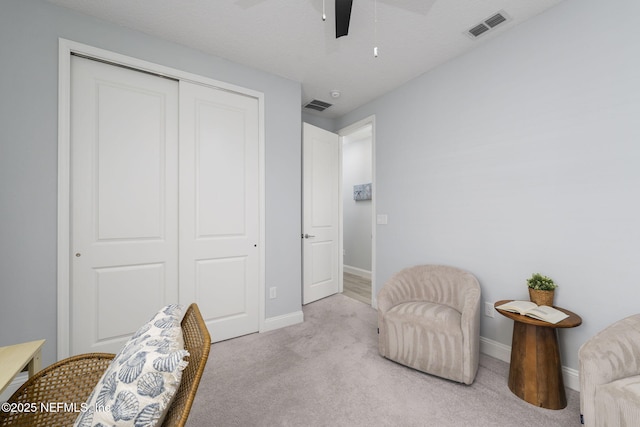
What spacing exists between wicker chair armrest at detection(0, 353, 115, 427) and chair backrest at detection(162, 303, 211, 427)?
0.45 m

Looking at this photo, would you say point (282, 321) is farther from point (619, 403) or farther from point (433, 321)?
point (619, 403)

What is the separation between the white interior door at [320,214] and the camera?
11.6 feet

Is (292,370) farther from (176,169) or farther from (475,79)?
Result: (475,79)

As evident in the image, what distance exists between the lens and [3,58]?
1.76 meters

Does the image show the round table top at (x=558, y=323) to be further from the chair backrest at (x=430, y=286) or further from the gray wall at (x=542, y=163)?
the chair backrest at (x=430, y=286)

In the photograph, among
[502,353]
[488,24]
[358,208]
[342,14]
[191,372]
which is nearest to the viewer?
[191,372]

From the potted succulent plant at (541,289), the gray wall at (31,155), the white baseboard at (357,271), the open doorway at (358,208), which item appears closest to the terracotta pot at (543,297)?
the potted succulent plant at (541,289)

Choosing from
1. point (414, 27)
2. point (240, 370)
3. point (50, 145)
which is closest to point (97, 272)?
point (50, 145)

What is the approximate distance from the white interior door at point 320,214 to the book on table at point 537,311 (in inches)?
88.4

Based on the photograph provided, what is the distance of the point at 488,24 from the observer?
82.0 inches

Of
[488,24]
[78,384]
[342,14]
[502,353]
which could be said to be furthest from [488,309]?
[78,384]

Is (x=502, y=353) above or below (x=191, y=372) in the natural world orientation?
below

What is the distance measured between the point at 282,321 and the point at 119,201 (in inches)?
74.5

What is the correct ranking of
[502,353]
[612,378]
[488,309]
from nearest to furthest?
1. [612,378]
2. [502,353]
3. [488,309]
